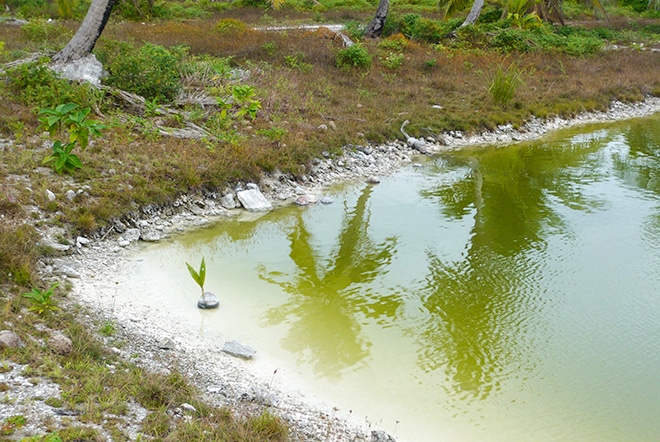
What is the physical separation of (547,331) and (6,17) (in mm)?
23092

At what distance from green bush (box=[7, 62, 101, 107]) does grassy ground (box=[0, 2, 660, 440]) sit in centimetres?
3

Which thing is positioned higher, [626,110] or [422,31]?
[422,31]

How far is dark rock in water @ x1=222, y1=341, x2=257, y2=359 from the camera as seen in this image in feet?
19.2

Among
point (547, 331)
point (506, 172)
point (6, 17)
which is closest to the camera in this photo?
point (547, 331)

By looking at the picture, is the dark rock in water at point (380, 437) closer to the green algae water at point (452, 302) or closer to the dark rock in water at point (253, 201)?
the green algae water at point (452, 302)

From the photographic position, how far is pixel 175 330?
20.4ft

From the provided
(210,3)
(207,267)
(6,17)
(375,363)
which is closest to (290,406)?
(375,363)

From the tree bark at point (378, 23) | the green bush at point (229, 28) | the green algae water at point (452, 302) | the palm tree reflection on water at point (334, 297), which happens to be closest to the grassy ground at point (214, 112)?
the green bush at point (229, 28)

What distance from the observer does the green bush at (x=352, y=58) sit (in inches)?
688

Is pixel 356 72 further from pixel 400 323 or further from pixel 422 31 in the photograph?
pixel 400 323

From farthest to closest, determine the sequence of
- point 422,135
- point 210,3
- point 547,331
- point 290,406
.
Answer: point 210,3
point 422,135
point 547,331
point 290,406

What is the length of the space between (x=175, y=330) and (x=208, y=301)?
2.05 ft

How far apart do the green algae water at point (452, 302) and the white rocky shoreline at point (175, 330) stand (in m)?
0.27

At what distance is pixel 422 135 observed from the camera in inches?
565
